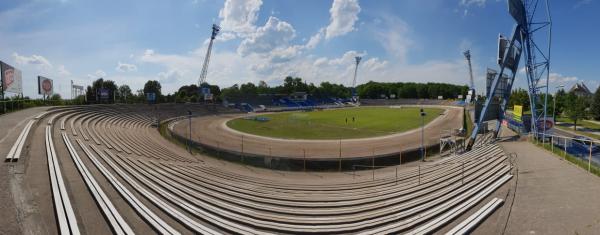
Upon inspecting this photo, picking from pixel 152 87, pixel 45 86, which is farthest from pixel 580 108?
pixel 152 87

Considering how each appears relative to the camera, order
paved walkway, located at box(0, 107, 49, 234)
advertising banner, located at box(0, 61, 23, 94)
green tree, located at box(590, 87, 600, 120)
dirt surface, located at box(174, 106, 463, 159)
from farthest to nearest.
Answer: green tree, located at box(590, 87, 600, 120) < dirt surface, located at box(174, 106, 463, 159) < advertising banner, located at box(0, 61, 23, 94) < paved walkway, located at box(0, 107, 49, 234)

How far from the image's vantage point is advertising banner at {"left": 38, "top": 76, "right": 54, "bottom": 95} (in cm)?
3870

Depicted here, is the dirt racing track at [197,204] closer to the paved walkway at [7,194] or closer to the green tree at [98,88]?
the paved walkway at [7,194]

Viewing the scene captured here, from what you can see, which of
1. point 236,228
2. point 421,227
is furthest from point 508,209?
point 236,228

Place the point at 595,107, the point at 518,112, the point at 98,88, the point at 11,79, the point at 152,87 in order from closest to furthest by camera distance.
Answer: the point at 11,79
the point at 518,112
the point at 595,107
the point at 98,88
the point at 152,87

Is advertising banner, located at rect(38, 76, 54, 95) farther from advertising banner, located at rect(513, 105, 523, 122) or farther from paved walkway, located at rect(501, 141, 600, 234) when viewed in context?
advertising banner, located at rect(513, 105, 523, 122)

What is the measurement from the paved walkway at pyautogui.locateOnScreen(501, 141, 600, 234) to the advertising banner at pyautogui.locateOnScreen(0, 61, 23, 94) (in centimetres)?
4146

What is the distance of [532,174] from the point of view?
38.9 ft

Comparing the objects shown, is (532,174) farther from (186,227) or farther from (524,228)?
(186,227)

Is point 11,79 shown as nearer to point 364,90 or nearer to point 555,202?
point 555,202

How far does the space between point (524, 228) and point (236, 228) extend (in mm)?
7199

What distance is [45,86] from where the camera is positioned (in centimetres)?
3978

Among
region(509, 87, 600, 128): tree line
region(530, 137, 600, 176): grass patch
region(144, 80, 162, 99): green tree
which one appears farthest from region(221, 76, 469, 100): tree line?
region(530, 137, 600, 176): grass patch

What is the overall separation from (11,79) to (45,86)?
1161 centimetres
